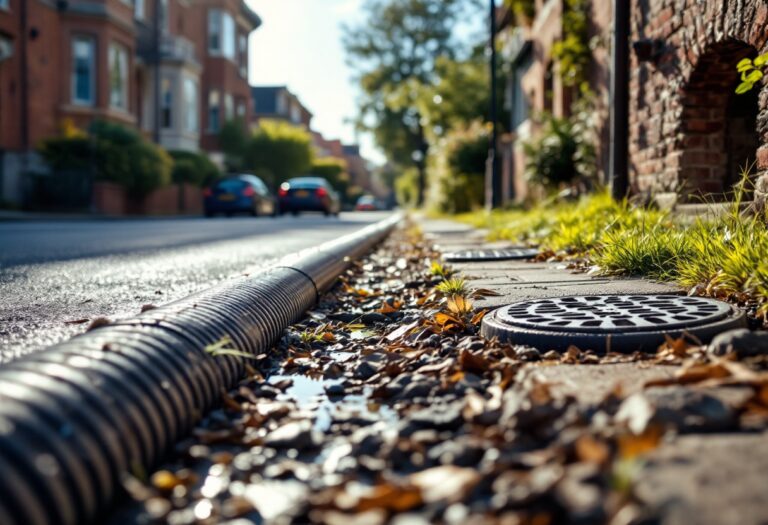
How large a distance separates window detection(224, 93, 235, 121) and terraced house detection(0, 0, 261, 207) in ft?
0.17

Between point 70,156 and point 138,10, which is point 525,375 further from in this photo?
point 138,10

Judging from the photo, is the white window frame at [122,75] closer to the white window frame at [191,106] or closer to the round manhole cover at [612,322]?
the white window frame at [191,106]

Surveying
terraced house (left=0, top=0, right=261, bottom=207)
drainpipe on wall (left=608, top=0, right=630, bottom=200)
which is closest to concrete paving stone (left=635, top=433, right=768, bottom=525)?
drainpipe on wall (left=608, top=0, right=630, bottom=200)

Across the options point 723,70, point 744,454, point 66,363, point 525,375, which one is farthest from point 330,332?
point 723,70

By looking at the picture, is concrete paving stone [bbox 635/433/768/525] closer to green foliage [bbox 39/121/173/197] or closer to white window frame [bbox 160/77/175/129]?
green foliage [bbox 39/121/173/197]

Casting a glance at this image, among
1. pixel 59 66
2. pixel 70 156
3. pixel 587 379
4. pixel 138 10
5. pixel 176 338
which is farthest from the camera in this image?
pixel 138 10

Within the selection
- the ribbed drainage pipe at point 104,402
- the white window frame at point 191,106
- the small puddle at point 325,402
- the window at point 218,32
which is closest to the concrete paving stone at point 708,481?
the small puddle at point 325,402

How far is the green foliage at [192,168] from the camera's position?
86.3 ft

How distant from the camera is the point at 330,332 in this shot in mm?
3488

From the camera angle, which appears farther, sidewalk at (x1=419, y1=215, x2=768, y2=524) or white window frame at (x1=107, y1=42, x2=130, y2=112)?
white window frame at (x1=107, y1=42, x2=130, y2=112)

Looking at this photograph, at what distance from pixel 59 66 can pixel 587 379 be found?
25.6m

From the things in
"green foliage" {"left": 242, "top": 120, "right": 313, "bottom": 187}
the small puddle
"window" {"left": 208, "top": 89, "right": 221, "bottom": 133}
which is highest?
"window" {"left": 208, "top": 89, "right": 221, "bottom": 133}

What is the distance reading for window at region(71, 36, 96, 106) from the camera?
25.0 m

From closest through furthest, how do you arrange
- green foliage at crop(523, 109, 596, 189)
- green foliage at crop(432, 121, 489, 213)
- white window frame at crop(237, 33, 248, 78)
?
green foliage at crop(523, 109, 596, 189), green foliage at crop(432, 121, 489, 213), white window frame at crop(237, 33, 248, 78)
